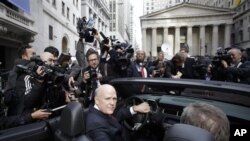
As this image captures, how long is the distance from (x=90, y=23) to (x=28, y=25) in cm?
1526

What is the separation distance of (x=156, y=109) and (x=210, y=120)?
5.10 feet

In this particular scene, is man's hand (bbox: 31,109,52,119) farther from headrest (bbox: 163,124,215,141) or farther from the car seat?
headrest (bbox: 163,124,215,141)

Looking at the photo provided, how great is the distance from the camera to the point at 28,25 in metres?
19.0

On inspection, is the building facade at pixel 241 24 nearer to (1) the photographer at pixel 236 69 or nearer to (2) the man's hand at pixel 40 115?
(1) the photographer at pixel 236 69

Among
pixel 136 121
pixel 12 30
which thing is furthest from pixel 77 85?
pixel 12 30

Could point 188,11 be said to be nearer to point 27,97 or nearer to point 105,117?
point 27,97

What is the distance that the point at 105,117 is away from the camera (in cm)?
250

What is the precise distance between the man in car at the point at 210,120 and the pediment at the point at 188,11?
5811cm

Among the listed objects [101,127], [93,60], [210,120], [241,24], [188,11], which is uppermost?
[188,11]

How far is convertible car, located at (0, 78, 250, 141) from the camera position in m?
1.82

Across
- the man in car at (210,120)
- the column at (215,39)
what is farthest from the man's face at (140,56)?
the column at (215,39)

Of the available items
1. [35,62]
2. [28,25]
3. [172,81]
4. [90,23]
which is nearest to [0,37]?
[28,25]

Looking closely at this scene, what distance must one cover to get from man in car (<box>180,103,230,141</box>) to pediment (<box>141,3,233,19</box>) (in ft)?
191

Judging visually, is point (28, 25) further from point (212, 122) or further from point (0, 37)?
point (212, 122)
